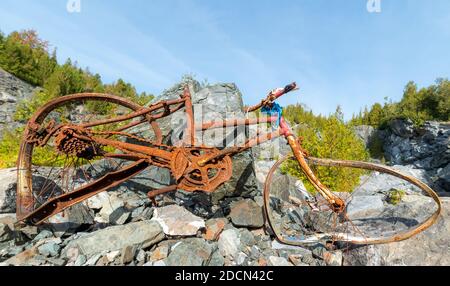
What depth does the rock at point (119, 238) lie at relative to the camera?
9.68 ft

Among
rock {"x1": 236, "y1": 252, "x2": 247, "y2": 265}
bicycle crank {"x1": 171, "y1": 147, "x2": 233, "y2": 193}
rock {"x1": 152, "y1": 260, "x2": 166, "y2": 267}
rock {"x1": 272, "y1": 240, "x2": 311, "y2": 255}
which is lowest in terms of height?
rock {"x1": 236, "y1": 252, "x2": 247, "y2": 265}

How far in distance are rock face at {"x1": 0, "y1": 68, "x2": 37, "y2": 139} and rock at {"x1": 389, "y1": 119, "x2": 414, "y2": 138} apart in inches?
1073

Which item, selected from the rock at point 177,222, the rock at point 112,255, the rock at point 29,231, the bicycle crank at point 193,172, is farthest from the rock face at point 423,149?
the rock at point 29,231

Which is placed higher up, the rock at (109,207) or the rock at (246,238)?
the rock at (109,207)

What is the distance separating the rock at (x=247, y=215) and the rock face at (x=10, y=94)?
30.5 feet

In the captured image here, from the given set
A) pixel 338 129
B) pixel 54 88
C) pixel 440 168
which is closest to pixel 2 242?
pixel 338 129

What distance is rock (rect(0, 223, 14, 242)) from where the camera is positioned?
10.1 feet

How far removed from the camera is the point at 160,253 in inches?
117

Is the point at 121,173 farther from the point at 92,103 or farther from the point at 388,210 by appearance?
the point at 92,103

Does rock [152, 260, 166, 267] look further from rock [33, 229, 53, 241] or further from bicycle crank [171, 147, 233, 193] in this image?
rock [33, 229, 53, 241]

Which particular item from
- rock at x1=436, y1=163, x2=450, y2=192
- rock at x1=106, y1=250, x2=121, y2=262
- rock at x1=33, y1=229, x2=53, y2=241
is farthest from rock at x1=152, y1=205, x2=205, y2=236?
rock at x1=436, y1=163, x2=450, y2=192

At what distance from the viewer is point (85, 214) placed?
3.70 m

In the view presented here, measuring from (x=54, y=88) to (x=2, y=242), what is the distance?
38.2 ft

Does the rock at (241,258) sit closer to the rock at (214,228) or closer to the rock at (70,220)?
the rock at (214,228)
